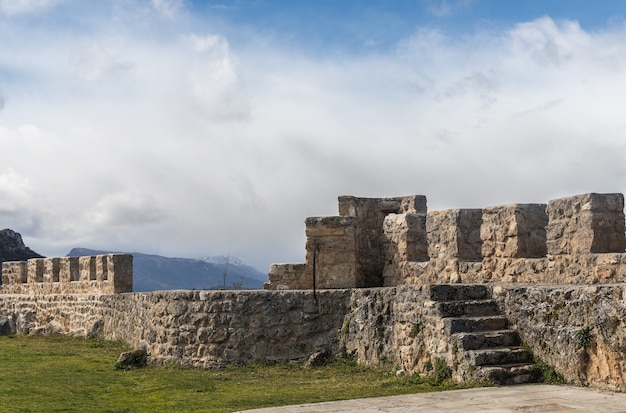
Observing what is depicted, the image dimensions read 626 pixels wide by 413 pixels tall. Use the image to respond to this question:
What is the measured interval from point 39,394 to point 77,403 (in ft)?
3.18

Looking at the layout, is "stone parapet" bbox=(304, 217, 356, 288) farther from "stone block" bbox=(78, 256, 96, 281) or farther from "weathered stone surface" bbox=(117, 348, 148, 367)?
"stone block" bbox=(78, 256, 96, 281)

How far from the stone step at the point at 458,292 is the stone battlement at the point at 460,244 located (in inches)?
48.4

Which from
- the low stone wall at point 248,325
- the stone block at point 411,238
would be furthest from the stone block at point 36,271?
the stone block at point 411,238

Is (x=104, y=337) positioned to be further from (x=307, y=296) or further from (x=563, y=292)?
(x=563, y=292)

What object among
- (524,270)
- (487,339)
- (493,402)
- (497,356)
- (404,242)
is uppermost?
(404,242)

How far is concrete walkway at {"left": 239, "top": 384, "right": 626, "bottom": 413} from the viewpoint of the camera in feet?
23.8

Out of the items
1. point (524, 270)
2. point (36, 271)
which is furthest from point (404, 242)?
point (36, 271)

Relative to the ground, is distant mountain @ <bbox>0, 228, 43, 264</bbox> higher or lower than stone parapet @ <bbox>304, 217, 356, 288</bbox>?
higher

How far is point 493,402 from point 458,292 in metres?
2.89

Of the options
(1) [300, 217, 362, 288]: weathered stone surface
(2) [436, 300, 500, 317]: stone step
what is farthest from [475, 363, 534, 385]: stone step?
(1) [300, 217, 362, 288]: weathered stone surface

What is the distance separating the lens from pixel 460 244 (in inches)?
518

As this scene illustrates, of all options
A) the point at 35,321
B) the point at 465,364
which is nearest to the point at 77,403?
the point at 465,364

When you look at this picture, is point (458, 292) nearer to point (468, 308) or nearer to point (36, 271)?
point (468, 308)

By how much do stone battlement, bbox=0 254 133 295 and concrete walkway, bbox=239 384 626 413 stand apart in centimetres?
1303
